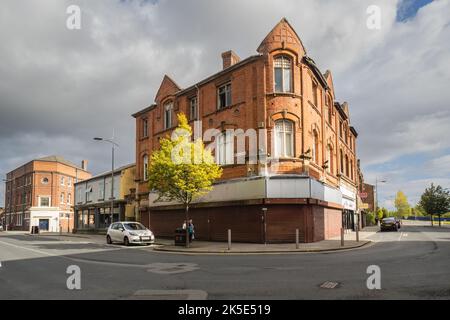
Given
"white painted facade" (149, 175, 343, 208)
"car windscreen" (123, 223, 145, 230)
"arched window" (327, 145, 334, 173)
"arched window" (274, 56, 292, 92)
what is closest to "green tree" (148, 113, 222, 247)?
"white painted facade" (149, 175, 343, 208)

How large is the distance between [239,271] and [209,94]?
60.6 ft

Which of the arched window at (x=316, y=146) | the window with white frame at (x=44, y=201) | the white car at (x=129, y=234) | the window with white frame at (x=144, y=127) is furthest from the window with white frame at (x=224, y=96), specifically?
the window with white frame at (x=44, y=201)

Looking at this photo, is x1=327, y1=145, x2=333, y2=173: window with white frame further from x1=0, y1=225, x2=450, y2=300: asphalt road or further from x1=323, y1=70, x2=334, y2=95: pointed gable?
x1=0, y1=225, x2=450, y2=300: asphalt road

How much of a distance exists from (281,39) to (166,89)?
12.1 meters

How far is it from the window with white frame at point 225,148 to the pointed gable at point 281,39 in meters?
5.94

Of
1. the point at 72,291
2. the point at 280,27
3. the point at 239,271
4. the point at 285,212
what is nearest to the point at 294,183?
the point at 285,212

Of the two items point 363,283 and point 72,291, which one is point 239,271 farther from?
point 72,291

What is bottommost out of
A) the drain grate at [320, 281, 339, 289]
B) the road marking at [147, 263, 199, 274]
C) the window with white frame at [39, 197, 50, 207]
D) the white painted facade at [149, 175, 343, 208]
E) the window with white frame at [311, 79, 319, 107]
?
the road marking at [147, 263, 199, 274]

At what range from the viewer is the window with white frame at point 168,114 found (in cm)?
3198

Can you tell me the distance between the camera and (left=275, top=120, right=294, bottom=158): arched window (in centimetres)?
2334

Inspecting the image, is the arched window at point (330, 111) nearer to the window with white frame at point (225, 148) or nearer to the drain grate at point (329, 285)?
the window with white frame at point (225, 148)

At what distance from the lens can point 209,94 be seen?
28.0 meters

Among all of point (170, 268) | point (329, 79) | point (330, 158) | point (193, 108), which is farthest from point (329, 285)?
point (329, 79)
